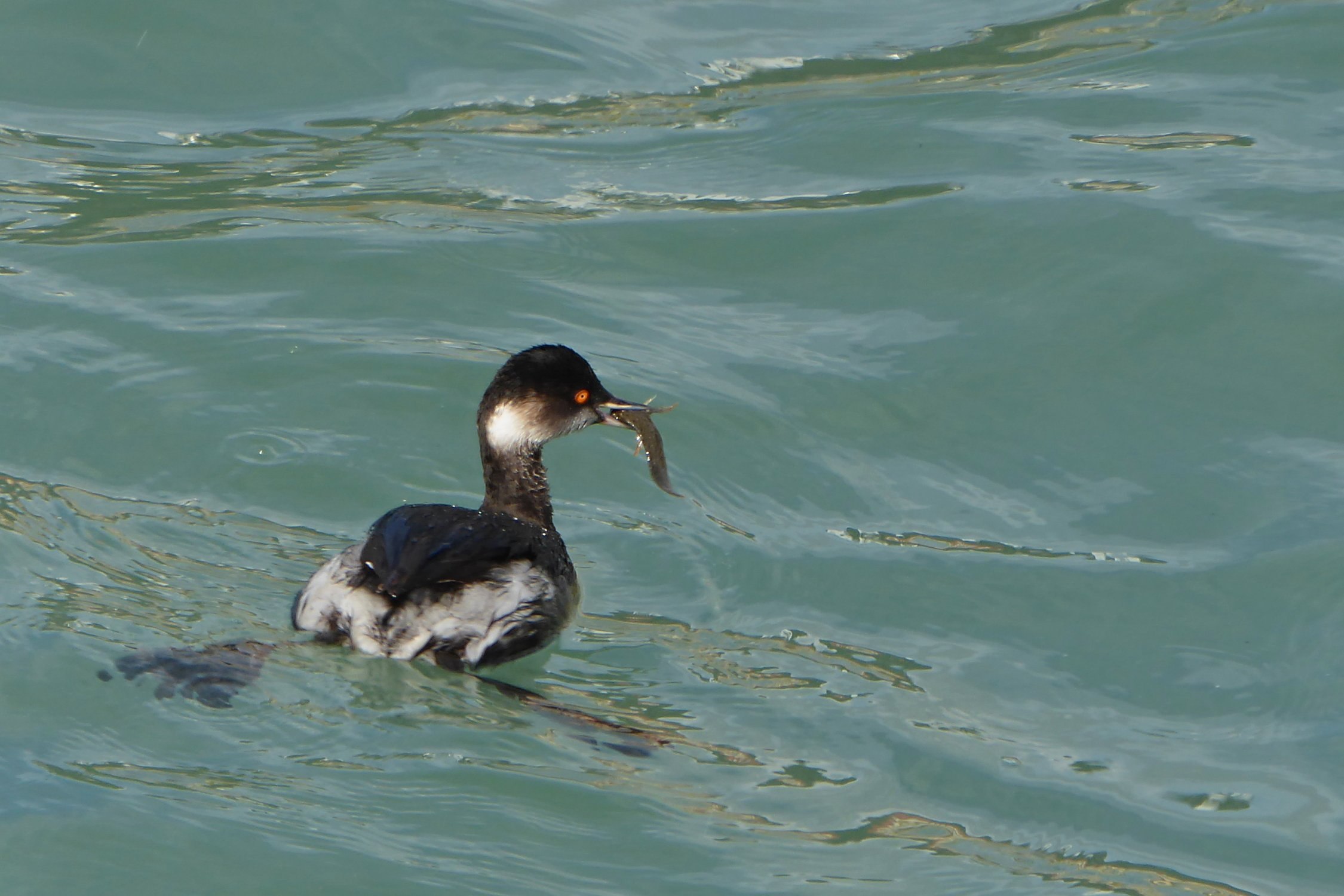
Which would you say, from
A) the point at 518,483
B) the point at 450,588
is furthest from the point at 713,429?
the point at 450,588

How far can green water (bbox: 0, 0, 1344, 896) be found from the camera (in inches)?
181

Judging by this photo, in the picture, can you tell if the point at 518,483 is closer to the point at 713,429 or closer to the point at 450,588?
the point at 450,588

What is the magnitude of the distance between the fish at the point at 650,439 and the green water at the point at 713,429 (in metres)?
0.17

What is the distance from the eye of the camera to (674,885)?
434 centimetres

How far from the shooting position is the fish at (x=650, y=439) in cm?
618

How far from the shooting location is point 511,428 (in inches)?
238

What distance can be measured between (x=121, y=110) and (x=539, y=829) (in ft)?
19.5

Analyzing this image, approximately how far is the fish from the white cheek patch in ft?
1.10

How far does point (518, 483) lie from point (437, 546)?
0.89 m

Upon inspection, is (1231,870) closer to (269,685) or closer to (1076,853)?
(1076,853)

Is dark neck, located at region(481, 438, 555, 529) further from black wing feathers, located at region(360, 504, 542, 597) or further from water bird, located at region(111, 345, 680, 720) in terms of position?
black wing feathers, located at region(360, 504, 542, 597)

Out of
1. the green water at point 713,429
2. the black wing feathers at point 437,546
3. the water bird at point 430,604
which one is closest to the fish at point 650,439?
the green water at point 713,429

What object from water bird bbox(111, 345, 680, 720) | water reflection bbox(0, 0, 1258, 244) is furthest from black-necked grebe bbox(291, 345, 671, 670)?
water reflection bbox(0, 0, 1258, 244)

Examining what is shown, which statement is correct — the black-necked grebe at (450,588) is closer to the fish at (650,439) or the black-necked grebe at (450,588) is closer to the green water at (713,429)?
the green water at (713,429)
